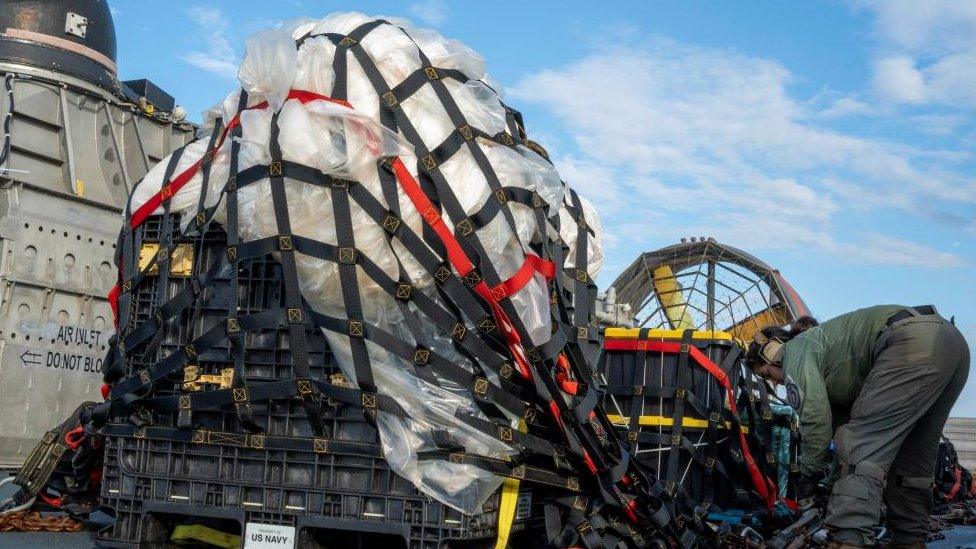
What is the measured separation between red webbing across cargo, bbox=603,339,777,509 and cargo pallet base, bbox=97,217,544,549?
2.13 metres

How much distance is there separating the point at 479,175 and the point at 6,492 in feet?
15.7

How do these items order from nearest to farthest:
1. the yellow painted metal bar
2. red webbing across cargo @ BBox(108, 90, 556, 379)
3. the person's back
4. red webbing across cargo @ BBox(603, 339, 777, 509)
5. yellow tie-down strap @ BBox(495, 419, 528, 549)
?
1. red webbing across cargo @ BBox(108, 90, 556, 379)
2. yellow tie-down strap @ BBox(495, 419, 528, 549)
3. the person's back
4. red webbing across cargo @ BBox(603, 339, 777, 509)
5. the yellow painted metal bar

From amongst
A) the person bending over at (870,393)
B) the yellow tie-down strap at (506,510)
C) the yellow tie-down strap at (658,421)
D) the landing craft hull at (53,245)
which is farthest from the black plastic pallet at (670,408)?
the landing craft hull at (53,245)

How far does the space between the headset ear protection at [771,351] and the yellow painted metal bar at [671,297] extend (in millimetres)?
5158

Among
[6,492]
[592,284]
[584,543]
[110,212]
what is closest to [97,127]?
[110,212]

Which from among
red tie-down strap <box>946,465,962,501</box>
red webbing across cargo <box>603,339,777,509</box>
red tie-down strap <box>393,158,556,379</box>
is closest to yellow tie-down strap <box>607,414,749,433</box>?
red webbing across cargo <box>603,339,777,509</box>

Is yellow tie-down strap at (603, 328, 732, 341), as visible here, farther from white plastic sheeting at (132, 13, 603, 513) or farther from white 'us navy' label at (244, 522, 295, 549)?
white 'us navy' label at (244, 522, 295, 549)

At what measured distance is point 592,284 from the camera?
188 inches

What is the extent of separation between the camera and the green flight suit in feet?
13.4

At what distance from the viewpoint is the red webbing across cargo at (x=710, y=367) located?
6074mm

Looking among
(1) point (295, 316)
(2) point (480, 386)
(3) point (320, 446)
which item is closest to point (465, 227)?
(2) point (480, 386)

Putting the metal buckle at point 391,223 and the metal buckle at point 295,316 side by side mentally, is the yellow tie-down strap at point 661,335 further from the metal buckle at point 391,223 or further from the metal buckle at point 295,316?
the metal buckle at point 295,316

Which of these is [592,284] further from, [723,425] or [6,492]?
[6,492]

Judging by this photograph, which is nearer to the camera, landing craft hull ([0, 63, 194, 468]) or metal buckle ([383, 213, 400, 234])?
metal buckle ([383, 213, 400, 234])
